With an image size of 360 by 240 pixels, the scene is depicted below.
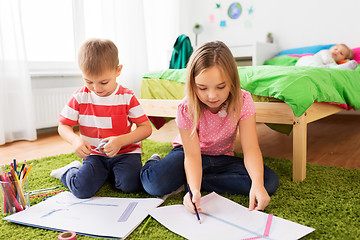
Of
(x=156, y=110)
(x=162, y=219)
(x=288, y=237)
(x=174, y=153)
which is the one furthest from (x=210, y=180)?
(x=156, y=110)

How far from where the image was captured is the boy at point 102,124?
105cm

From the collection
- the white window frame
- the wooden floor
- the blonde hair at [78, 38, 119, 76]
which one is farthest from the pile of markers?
the white window frame

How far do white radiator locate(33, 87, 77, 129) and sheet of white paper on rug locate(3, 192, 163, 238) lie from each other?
146 centimetres

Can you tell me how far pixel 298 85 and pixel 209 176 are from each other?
19.2 inches

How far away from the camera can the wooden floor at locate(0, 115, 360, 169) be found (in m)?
1.58

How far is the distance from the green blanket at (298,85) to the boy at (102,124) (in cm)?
49

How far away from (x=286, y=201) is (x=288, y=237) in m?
0.27

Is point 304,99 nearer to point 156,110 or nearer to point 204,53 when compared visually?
point 204,53

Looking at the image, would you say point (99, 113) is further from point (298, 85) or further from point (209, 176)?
point (298, 85)

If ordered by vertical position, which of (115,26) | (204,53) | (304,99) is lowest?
(304,99)

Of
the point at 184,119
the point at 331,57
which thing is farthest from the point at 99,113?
the point at 331,57

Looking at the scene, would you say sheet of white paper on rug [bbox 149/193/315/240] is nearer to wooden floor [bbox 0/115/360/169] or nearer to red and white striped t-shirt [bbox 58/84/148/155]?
red and white striped t-shirt [bbox 58/84/148/155]

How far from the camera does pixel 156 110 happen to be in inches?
66.8

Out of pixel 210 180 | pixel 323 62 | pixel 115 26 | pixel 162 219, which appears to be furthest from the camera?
pixel 115 26
